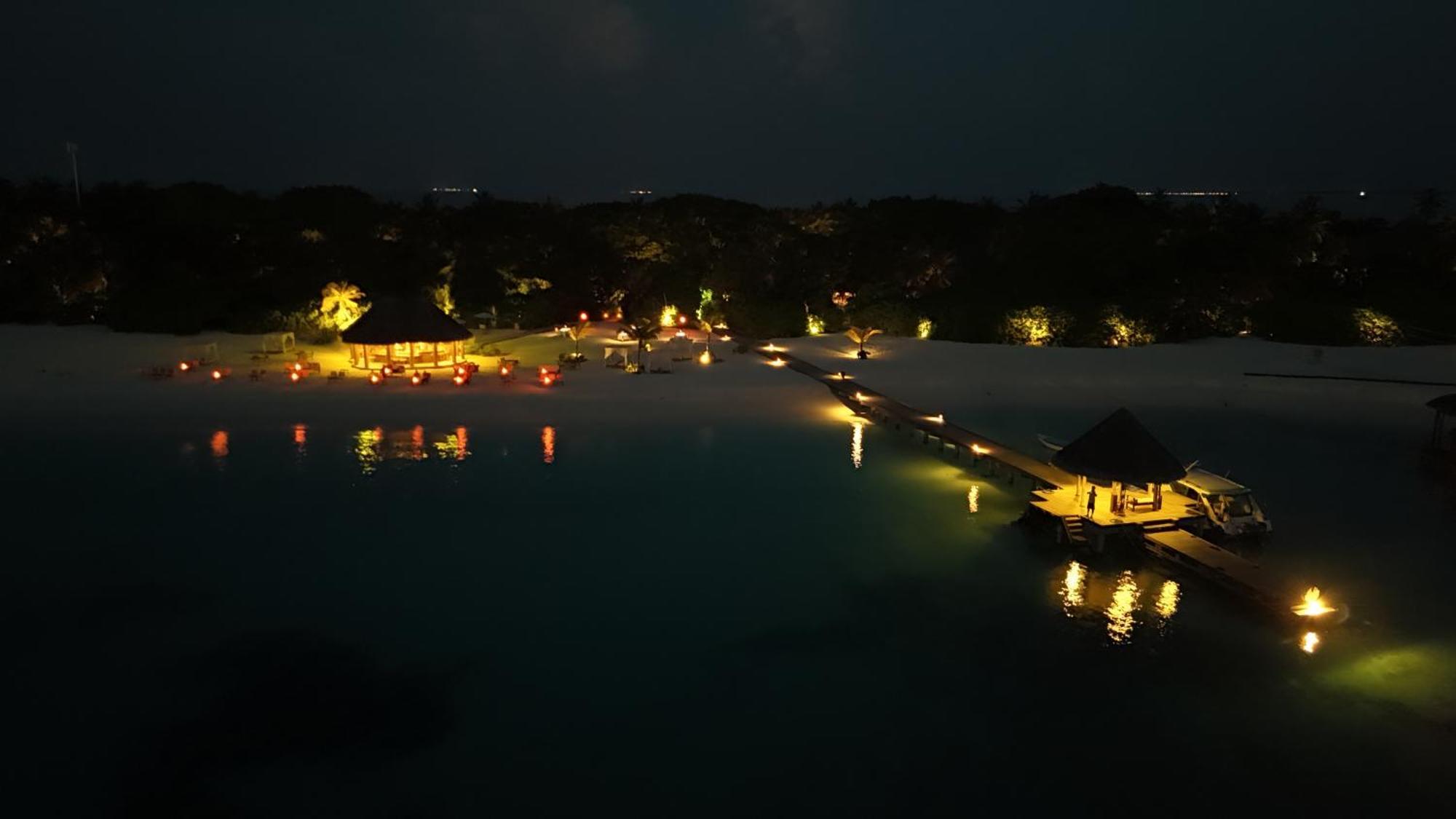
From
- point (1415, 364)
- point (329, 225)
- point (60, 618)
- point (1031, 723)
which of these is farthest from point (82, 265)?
point (1415, 364)

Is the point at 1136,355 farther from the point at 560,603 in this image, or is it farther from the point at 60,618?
the point at 60,618

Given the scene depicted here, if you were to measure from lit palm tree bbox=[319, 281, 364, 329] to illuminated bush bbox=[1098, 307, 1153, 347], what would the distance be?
3298 centimetres

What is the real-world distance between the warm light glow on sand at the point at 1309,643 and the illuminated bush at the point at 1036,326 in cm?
2760

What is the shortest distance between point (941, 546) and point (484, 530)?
835 cm

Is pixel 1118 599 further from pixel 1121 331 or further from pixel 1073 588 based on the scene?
pixel 1121 331

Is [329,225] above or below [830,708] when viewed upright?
above

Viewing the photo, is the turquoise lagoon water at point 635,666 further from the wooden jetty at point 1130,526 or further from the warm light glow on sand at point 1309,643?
the wooden jetty at point 1130,526

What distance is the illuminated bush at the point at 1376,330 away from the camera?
1510 inches

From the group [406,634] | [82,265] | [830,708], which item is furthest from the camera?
[82,265]

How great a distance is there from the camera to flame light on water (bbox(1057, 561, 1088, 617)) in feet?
42.7

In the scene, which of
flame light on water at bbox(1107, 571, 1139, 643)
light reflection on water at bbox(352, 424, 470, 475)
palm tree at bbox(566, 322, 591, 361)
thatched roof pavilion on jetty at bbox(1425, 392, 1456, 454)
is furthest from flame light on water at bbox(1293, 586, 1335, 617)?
palm tree at bbox(566, 322, 591, 361)

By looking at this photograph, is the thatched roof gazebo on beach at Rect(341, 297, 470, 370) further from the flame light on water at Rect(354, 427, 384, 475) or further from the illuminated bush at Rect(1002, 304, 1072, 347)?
the illuminated bush at Rect(1002, 304, 1072, 347)

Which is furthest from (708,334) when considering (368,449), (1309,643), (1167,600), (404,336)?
(1309,643)

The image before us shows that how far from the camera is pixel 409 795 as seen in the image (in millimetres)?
8602
